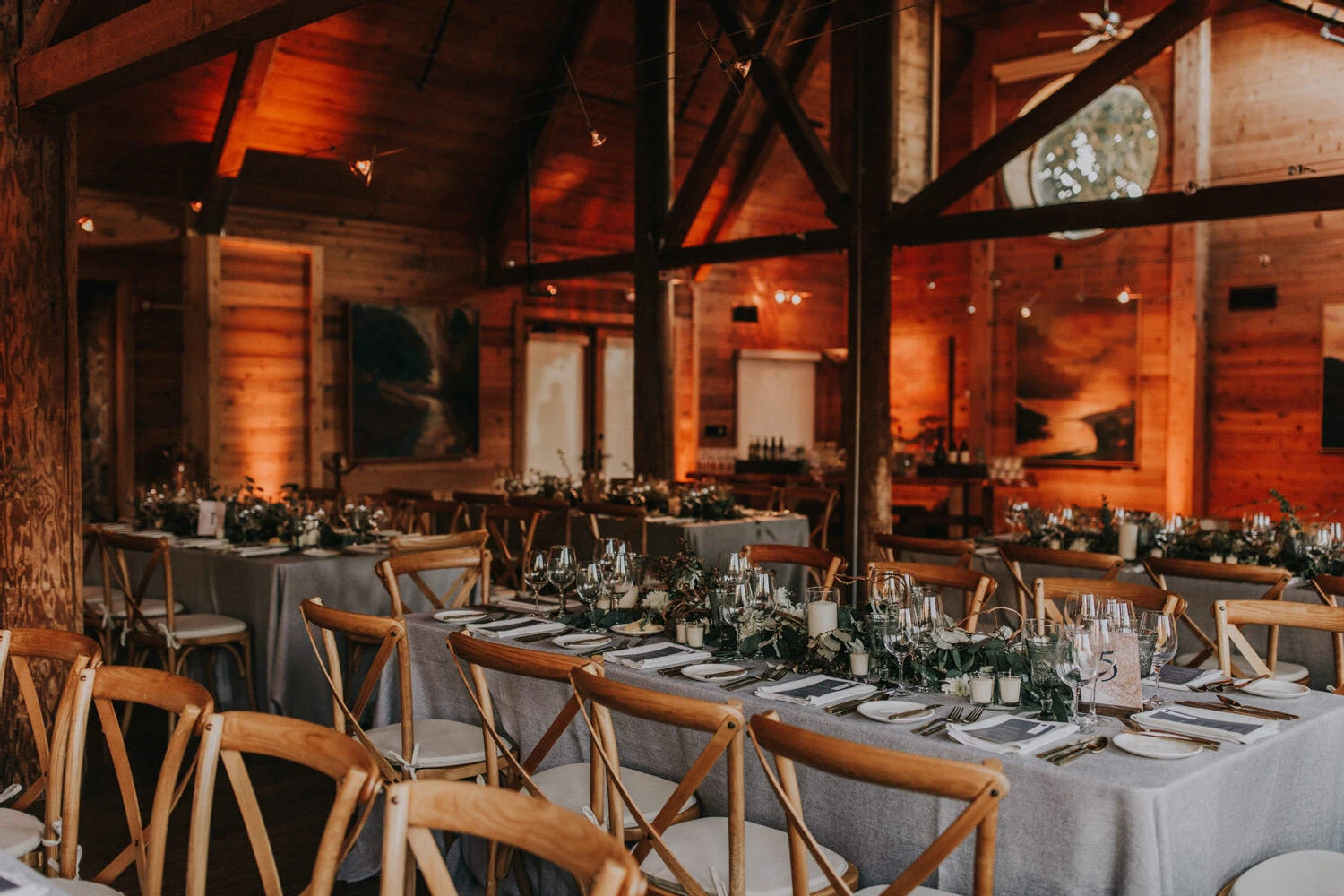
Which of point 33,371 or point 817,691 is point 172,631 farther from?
point 817,691

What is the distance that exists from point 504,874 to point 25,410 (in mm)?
2654

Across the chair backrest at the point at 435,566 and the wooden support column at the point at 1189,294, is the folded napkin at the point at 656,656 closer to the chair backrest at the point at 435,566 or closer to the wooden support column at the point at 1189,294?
the chair backrest at the point at 435,566

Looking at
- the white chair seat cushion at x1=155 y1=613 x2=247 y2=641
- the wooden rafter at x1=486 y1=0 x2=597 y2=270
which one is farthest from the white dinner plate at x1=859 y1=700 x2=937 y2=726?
the wooden rafter at x1=486 y1=0 x2=597 y2=270

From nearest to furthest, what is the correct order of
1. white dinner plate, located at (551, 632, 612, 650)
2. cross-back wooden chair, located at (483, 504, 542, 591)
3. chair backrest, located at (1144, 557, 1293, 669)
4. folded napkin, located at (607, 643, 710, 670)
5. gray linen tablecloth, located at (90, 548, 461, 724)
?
1. folded napkin, located at (607, 643, 710, 670)
2. white dinner plate, located at (551, 632, 612, 650)
3. chair backrest, located at (1144, 557, 1293, 669)
4. gray linen tablecloth, located at (90, 548, 461, 724)
5. cross-back wooden chair, located at (483, 504, 542, 591)

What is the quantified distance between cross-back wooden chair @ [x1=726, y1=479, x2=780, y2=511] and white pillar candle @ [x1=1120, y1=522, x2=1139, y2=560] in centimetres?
290

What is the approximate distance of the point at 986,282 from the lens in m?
12.8

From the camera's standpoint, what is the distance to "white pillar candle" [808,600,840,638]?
3381 millimetres

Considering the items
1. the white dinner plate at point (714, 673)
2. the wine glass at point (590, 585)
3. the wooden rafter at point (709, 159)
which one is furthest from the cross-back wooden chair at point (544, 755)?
the wooden rafter at point (709, 159)

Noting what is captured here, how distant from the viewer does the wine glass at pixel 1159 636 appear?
293 cm

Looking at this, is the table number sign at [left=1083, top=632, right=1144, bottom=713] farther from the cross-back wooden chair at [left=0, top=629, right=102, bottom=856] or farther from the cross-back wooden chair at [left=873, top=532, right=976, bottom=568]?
the cross-back wooden chair at [left=0, top=629, right=102, bottom=856]

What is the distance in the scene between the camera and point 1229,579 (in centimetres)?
454

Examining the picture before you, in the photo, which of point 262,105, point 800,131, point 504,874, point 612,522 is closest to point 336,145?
point 262,105

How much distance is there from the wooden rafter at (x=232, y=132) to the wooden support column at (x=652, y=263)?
316 cm

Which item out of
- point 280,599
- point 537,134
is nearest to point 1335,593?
point 280,599
